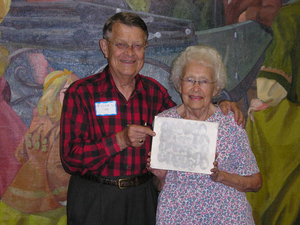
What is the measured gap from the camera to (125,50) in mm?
2064

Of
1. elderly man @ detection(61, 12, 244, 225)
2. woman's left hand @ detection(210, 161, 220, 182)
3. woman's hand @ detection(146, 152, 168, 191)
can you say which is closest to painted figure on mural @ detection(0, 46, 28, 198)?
elderly man @ detection(61, 12, 244, 225)

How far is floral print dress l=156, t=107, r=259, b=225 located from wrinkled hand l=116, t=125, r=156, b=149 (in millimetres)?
386

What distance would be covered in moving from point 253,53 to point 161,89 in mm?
1220

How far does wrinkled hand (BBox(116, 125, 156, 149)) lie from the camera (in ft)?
5.90

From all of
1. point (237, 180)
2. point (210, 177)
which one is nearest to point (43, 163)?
point (210, 177)

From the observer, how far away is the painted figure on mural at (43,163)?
2.60m

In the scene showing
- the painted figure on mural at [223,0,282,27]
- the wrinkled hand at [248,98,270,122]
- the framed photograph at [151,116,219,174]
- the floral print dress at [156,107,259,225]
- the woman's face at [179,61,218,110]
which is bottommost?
the floral print dress at [156,107,259,225]

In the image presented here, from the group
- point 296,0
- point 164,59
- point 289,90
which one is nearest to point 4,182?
point 164,59

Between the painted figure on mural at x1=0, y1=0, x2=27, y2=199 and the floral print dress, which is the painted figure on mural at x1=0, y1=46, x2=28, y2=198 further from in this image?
the floral print dress

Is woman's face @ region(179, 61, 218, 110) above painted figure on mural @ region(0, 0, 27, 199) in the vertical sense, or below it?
above

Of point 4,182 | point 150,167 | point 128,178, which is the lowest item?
point 4,182

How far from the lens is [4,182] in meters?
2.62

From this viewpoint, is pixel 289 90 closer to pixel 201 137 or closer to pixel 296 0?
pixel 296 0

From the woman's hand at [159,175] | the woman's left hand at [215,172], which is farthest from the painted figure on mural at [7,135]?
the woman's left hand at [215,172]
